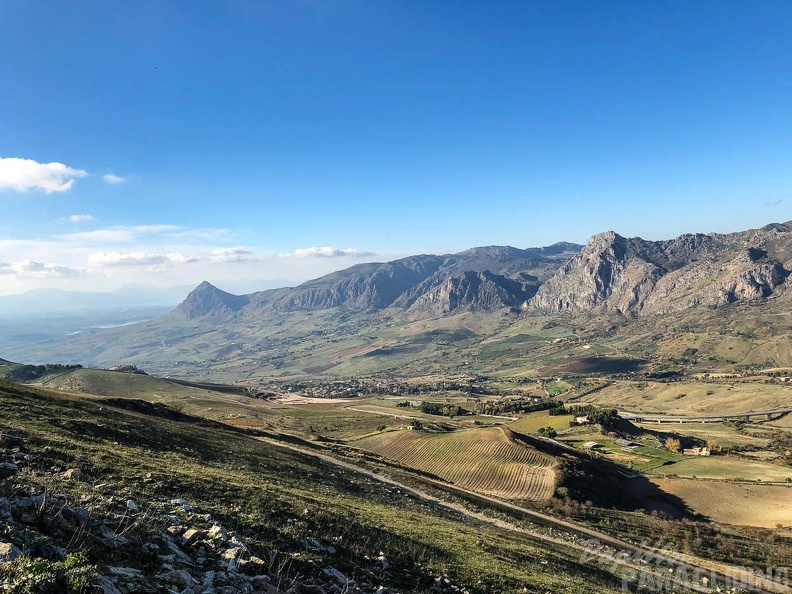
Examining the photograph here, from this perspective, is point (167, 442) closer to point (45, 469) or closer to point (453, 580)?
point (45, 469)

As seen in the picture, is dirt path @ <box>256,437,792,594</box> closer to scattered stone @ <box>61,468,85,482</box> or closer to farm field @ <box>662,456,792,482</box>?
scattered stone @ <box>61,468,85,482</box>

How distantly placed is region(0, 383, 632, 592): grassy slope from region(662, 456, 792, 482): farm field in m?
118

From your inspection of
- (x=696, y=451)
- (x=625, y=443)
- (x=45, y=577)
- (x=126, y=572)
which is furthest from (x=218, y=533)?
(x=696, y=451)

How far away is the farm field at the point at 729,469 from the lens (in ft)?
384

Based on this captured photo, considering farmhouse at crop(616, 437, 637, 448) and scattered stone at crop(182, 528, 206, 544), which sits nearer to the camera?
scattered stone at crop(182, 528, 206, 544)

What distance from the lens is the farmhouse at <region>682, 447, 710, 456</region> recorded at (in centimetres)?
15150

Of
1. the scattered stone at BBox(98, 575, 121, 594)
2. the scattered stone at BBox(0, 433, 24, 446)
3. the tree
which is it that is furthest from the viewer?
the tree

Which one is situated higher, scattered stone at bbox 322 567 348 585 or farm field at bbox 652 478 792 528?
scattered stone at bbox 322 567 348 585

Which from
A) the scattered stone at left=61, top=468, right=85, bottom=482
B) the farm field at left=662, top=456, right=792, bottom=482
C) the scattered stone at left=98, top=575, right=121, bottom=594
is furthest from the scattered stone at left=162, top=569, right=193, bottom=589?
the farm field at left=662, top=456, right=792, bottom=482

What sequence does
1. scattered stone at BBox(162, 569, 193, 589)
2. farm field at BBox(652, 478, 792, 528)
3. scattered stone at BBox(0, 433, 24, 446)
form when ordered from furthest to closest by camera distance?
farm field at BBox(652, 478, 792, 528), scattered stone at BBox(0, 433, 24, 446), scattered stone at BBox(162, 569, 193, 589)

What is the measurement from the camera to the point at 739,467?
128m

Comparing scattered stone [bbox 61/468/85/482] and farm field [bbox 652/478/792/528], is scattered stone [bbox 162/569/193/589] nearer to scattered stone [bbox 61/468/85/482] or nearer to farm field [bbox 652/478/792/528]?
scattered stone [bbox 61/468/85/482]

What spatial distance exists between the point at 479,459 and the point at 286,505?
9273cm

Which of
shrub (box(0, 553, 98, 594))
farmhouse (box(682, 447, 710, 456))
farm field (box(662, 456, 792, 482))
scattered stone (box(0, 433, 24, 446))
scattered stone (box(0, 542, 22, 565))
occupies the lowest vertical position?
farmhouse (box(682, 447, 710, 456))
